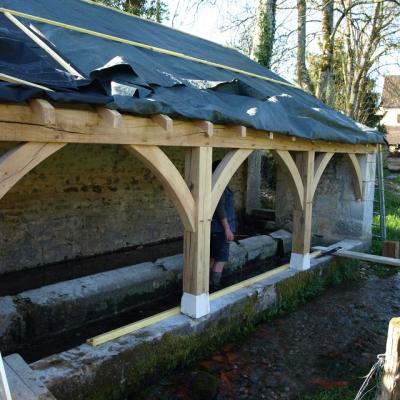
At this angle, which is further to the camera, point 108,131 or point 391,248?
point 391,248

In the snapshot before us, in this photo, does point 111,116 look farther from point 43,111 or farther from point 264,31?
point 264,31

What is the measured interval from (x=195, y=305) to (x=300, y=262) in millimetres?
2458

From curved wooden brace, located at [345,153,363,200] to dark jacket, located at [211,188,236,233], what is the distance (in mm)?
2958

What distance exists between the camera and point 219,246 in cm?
551

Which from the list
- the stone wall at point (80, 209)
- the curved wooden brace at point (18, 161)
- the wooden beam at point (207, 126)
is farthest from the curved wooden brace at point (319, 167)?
the curved wooden brace at point (18, 161)

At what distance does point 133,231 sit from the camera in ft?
26.0

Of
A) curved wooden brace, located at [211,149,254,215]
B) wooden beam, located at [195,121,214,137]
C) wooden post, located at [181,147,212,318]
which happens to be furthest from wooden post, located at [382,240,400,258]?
wooden beam, located at [195,121,214,137]

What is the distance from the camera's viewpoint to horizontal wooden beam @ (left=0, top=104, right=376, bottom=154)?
105 inches

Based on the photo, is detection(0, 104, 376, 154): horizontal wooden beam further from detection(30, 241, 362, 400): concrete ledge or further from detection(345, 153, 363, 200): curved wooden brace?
detection(345, 153, 363, 200): curved wooden brace

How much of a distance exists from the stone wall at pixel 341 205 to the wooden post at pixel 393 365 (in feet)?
19.2

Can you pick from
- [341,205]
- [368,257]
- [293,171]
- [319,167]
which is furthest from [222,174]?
[341,205]

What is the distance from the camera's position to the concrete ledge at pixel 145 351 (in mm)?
3223

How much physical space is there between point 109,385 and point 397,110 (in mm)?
40590

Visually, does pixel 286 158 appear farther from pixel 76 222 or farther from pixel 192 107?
pixel 76 222
